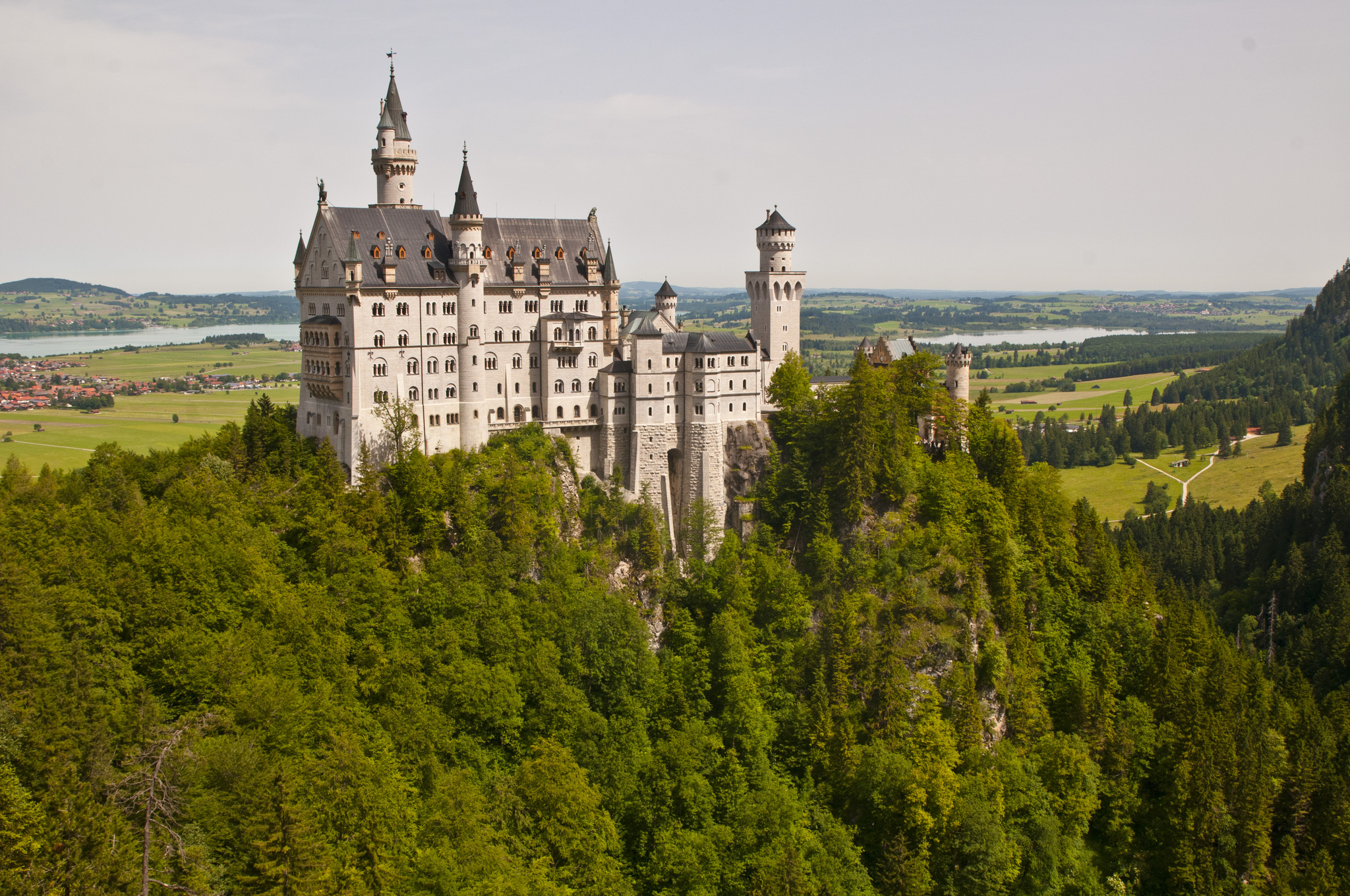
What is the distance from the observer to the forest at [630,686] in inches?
2008

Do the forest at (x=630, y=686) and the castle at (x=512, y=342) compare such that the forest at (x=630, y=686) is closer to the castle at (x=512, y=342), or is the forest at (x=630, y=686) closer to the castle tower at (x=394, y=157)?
the castle at (x=512, y=342)

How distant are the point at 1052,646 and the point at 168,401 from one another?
121724 millimetres

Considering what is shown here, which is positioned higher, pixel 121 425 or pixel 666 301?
pixel 666 301

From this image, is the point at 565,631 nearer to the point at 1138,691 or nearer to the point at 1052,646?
the point at 1052,646

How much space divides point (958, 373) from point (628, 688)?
139 feet

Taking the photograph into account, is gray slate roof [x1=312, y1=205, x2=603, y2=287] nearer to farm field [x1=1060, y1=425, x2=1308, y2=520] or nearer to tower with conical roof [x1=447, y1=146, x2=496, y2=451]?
tower with conical roof [x1=447, y1=146, x2=496, y2=451]

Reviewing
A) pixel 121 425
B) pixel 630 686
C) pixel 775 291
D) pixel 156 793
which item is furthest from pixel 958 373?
pixel 121 425

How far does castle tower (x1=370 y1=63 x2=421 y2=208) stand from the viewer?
79.6 metres

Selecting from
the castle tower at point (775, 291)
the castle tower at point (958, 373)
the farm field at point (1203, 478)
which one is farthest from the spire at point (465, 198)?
the farm field at point (1203, 478)

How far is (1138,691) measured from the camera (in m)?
81.3

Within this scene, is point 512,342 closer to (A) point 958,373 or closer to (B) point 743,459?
(B) point 743,459

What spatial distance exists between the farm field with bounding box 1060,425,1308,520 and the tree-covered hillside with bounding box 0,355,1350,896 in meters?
76.9

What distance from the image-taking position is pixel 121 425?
122312mm

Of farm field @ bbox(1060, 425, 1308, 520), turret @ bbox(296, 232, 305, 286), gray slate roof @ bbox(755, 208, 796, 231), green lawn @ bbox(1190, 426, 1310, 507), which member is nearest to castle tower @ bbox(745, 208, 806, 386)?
gray slate roof @ bbox(755, 208, 796, 231)
